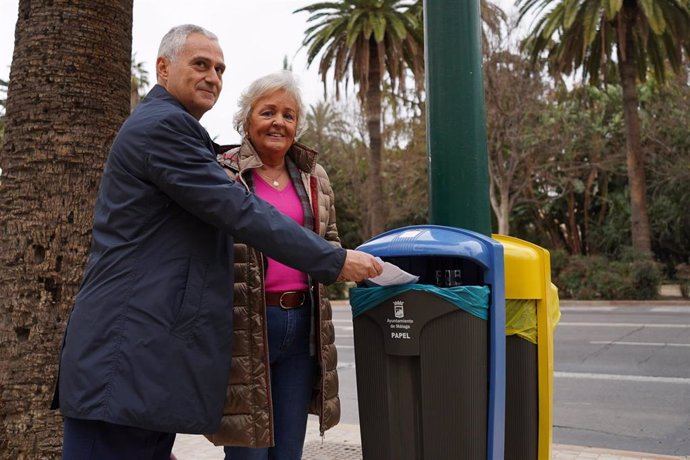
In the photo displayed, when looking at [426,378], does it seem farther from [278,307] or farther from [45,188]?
[45,188]

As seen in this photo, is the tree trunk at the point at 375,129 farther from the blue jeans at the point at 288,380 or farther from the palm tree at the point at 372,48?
the blue jeans at the point at 288,380

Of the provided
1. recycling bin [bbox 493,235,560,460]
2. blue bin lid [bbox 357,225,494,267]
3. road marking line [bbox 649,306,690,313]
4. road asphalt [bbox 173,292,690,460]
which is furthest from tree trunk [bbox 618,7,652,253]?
blue bin lid [bbox 357,225,494,267]

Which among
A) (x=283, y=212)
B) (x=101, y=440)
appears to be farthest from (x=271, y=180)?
(x=101, y=440)

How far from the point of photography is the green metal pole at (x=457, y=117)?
9.43 ft

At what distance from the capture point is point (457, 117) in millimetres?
→ 2873

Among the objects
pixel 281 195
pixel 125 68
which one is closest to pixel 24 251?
pixel 125 68

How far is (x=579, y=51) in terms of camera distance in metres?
20.6

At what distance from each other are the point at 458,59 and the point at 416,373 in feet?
4.08

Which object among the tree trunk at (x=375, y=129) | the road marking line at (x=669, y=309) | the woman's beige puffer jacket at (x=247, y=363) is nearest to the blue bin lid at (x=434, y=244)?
the woman's beige puffer jacket at (x=247, y=363)

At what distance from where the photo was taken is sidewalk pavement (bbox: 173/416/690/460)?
15.4 feet

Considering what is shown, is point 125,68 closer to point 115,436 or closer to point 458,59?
point 458,59

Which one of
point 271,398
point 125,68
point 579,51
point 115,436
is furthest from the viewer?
point 579,51

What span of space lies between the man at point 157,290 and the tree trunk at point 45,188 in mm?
1370

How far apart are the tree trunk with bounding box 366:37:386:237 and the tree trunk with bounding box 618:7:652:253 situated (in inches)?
271
